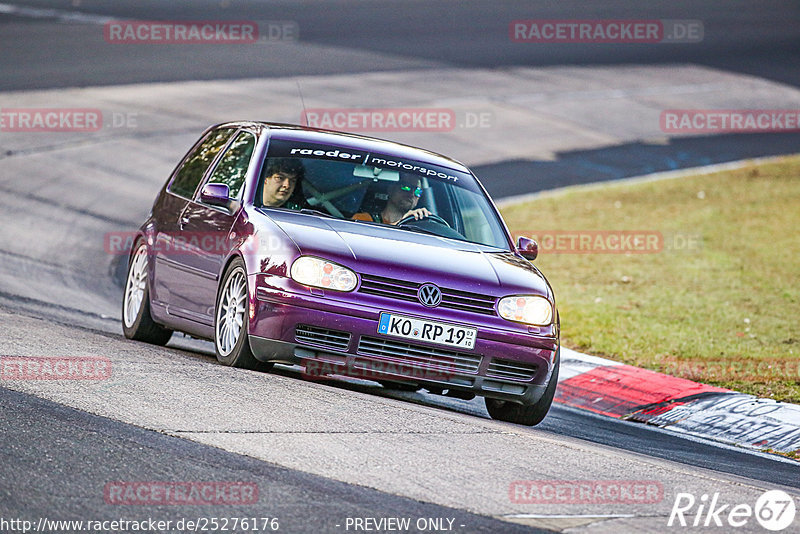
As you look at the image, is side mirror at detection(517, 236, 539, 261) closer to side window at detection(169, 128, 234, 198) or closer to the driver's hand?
the driver's hand

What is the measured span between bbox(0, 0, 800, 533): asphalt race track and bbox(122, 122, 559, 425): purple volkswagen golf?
30 centimetres

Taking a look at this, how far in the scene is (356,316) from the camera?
7668 millimetres

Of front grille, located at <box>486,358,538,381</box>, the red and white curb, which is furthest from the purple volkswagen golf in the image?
the red and white curb

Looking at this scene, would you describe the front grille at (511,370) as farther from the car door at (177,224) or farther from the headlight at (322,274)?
the car door at (177,224)

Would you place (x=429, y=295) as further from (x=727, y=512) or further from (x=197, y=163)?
(x=197, y=163)

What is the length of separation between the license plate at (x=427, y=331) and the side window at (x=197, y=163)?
252cm

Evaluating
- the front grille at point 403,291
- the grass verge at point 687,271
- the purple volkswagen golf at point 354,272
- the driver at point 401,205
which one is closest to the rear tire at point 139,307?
the purple volkswagen golf at point 354,272

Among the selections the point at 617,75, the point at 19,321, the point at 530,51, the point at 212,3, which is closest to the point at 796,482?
the point at 19,321

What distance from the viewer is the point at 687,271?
15.7 meters

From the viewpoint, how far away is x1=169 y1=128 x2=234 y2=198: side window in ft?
32.1

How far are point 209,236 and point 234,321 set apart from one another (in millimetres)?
826

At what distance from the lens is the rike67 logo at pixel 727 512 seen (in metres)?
5.71

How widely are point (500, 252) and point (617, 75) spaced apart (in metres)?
23.3

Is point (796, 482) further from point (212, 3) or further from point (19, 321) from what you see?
point (212, 3)
